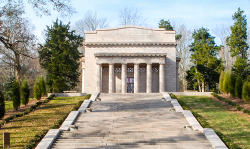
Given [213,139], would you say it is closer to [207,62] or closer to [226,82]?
[226,82]

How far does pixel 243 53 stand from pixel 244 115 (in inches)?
769

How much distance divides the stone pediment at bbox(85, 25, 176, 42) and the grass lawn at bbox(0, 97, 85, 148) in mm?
16333

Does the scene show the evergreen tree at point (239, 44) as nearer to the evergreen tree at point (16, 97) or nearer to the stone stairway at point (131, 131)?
the stone stairway at point (131, 131)

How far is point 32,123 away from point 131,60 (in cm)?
1965

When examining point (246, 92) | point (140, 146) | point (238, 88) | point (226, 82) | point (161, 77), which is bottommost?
point (140, 146)

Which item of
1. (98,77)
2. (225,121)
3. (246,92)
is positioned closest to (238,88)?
(246,92)

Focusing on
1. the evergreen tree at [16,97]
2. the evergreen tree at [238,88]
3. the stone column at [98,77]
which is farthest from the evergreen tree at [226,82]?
the evergreen tree at [16,97]

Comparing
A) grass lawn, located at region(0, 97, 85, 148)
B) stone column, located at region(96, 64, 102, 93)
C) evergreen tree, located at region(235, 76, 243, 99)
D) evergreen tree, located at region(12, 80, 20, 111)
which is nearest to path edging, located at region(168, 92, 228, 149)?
grass lawn, located at region(0, 97, 85, 148)

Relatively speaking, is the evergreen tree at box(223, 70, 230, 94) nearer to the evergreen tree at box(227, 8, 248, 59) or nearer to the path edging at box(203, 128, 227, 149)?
the evergreen tree at box(227, 8, 248, 59)

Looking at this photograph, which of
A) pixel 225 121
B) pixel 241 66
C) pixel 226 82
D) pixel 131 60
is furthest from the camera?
pixel 241 66

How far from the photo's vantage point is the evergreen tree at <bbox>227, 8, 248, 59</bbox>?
3741 centimetres

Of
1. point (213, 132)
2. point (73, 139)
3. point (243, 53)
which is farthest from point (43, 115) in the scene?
point (243, 53)

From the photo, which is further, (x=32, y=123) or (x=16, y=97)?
(x=16, y=97)

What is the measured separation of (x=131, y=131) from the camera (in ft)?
53.0
